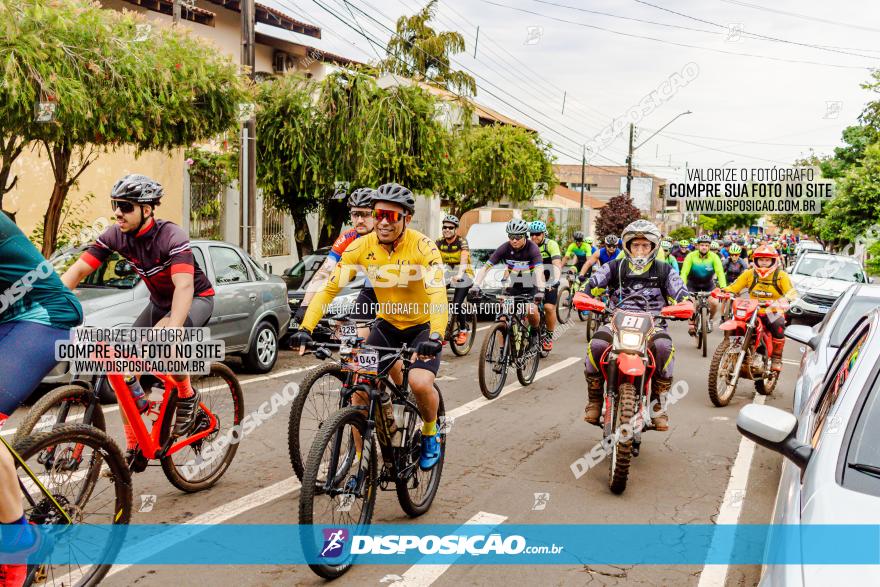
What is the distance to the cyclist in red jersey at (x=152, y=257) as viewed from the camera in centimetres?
470

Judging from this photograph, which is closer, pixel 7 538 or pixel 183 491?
pixel 7 538

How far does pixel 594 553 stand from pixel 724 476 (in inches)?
84.7

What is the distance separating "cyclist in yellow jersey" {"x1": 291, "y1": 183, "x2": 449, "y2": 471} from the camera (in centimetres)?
485

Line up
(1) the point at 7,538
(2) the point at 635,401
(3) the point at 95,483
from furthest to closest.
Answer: (2) the point at 635,401
(3) the point at 95,483
(1) the point at 7,538

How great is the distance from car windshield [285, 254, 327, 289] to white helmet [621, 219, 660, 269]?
7.63 metres

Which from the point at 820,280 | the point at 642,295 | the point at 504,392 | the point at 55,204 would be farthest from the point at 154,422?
the point at 820,280

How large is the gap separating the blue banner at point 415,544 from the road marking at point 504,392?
321 cm

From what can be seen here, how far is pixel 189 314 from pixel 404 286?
1629 millimetres

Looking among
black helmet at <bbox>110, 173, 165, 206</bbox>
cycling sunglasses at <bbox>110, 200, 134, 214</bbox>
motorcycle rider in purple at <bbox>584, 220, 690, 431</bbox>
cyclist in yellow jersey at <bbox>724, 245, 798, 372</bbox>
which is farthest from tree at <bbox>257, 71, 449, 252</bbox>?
cycling sunglasses at <bbox>110, 200, 134, 214</bbox>

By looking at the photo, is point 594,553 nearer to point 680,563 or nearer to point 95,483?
point 680,563

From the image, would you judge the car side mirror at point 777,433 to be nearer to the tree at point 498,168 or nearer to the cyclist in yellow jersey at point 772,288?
the cyclist in yellow jersey at point 772,288

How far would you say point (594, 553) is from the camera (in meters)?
4.69

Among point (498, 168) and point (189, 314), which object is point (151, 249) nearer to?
point (189, 314)

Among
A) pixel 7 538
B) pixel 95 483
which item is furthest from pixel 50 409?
pixel 7 538
